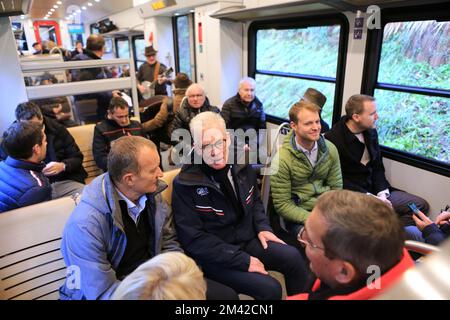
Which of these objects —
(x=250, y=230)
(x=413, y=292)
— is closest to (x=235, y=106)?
(x=250, y=230)

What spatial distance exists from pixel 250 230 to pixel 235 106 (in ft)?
7.27

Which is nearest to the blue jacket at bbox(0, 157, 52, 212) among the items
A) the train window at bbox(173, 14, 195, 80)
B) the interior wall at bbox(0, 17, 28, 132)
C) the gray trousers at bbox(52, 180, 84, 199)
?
the gray trousers at bbox(52, 180, 84, 199)

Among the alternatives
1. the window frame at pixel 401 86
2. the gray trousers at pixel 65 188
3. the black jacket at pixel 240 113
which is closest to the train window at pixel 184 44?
the black jacket at pixel 240 113

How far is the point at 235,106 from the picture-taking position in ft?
12.7

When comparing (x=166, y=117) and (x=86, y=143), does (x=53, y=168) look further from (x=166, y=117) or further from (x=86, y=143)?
(x=166, y=117)

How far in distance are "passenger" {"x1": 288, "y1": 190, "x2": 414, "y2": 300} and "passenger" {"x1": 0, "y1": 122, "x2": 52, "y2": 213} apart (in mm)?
1674

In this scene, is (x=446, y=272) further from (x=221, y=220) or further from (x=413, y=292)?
(x=221, y=220)

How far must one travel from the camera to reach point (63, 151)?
274 cm

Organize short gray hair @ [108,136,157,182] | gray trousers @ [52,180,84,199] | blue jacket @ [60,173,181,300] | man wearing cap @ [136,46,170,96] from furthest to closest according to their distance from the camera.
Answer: man wearing cap @ [136,46,170,96]
gray trousers @ [52,180,84,199]
short gray hair @ [108,136,157,182]
blue jacket @ [60,173,181,300]

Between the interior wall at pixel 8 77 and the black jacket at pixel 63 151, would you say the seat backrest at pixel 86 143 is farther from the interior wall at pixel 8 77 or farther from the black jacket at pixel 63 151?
the interior wall at pixel 8 77

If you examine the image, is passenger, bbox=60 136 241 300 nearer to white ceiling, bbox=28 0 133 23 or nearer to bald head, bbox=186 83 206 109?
bald head, bbox=186 83 206 109

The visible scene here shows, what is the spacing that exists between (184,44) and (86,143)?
4.65 metres

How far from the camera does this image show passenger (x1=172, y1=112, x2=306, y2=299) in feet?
5.57

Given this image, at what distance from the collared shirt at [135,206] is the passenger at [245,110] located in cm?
230
